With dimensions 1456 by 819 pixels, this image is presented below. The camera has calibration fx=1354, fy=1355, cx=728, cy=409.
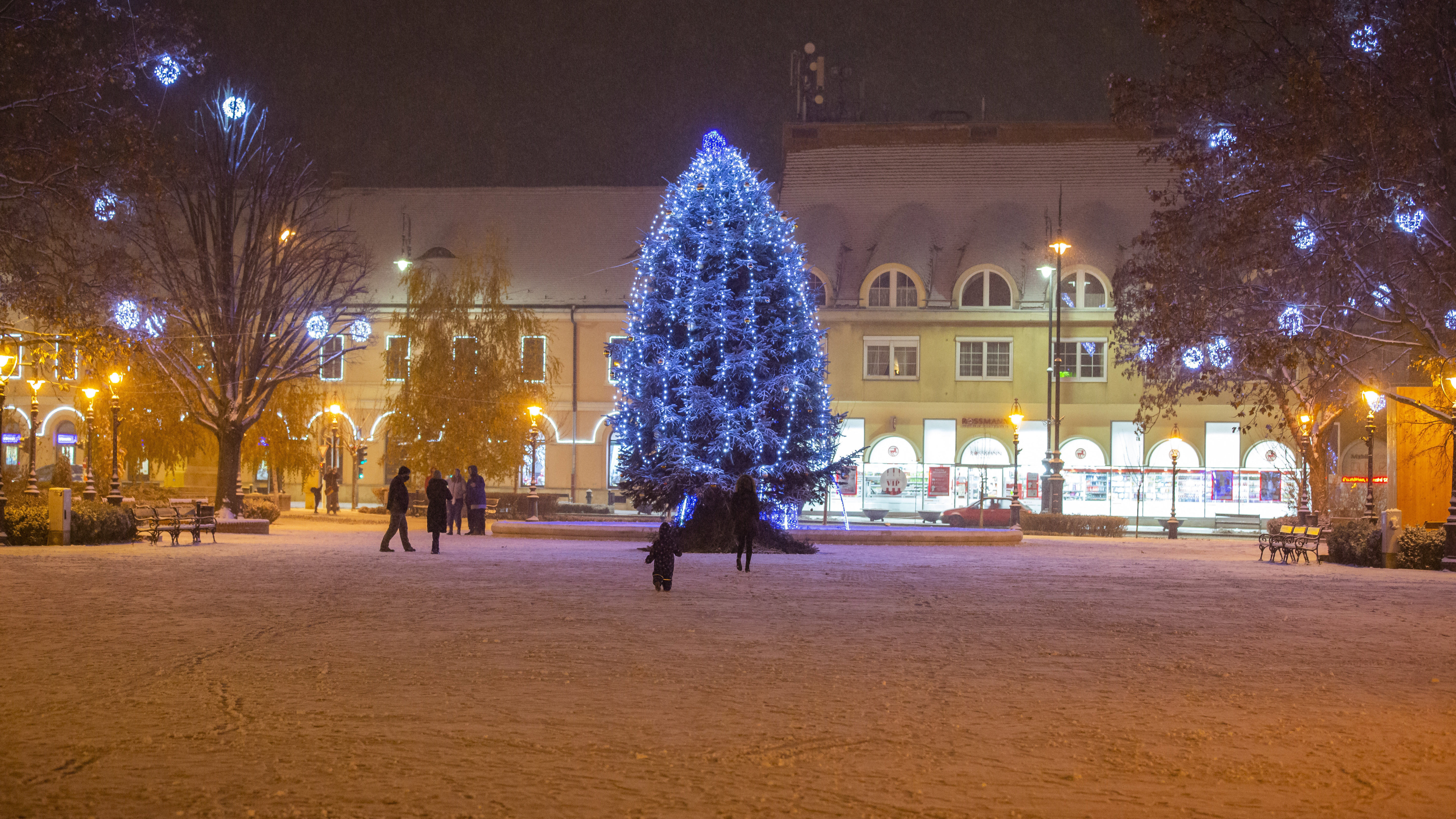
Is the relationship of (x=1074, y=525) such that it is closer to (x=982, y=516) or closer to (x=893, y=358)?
(x=982, y=516)

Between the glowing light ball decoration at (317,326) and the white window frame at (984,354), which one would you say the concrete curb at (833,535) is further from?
the white window frame at (984,354)

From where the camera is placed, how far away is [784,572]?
21.0m

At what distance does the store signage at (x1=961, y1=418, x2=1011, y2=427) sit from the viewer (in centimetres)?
5278

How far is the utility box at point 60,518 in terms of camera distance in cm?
2503

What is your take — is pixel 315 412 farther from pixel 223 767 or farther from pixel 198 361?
pixel 223 767

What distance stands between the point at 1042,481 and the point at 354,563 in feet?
96.6

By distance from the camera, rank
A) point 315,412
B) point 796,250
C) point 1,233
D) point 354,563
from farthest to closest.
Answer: point 315,412
point 796,250
point 354,563
point 1,233

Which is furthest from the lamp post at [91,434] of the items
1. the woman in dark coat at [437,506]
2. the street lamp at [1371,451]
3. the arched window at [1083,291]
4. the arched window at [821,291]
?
the street lamp at [1371,451]

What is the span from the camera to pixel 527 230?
193 ft

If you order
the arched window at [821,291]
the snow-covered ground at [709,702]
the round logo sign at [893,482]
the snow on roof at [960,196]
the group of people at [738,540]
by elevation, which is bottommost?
the snow-covered ground at [709,702]

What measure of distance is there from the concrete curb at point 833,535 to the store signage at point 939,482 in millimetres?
15299

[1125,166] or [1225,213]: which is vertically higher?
[1125,166]

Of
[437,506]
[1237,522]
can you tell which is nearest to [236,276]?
[437,506]

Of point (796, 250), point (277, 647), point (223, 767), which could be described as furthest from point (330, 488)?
point (223, 767)
